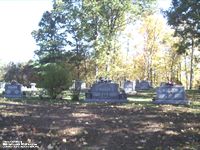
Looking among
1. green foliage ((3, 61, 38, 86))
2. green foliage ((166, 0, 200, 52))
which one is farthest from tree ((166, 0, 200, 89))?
green foliage ((3, 61, 38, 86))

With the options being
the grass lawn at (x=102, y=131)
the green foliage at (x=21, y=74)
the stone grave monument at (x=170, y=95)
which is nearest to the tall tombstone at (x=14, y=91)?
the stone grave monument at (x=170, y=95)

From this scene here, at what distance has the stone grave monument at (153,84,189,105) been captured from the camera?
2364 cm

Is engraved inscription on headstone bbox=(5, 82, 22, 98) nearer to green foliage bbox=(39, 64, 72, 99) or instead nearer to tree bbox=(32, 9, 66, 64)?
green foliage bbox=(39, 64, 72, 99)

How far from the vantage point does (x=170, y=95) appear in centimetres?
2380

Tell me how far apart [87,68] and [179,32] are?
33.5 metres

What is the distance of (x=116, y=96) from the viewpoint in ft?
81.9

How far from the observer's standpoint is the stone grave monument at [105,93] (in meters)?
A: 24.8

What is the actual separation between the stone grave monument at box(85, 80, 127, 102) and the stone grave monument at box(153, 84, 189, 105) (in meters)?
2.15

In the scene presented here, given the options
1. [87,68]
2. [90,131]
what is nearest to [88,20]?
[87,68]

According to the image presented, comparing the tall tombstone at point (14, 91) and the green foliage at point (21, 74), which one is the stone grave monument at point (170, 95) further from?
the green foliage at point (21, 74)

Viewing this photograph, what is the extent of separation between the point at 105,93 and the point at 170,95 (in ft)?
12.9

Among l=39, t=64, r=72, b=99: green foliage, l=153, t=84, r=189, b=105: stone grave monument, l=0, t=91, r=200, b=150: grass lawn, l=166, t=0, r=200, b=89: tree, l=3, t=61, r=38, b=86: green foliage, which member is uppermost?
l=166, t=0, r=200, b=89: tree

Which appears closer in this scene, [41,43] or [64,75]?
[64,75]

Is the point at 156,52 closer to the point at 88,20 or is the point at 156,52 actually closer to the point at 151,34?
the point at 151,34
